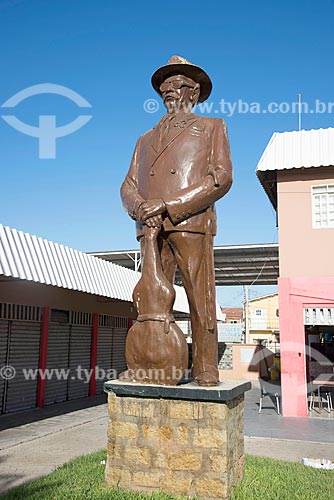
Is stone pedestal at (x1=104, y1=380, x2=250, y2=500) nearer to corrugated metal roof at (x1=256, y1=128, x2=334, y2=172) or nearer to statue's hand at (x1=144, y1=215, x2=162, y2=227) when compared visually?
statue's hand at (x1=144, y1=215, x2=162, y2=227)

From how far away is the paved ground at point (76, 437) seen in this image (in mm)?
6621

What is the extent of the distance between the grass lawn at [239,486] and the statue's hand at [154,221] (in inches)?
89.7

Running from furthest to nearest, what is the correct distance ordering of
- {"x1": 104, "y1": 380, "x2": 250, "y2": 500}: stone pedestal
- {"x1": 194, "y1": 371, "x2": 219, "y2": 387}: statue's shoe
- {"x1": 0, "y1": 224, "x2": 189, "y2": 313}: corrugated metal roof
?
{"x1": 0, "y1": 224, "x2": 189, "y2": 313}: corrugated metal roof → {"x1": 194, "y1": 371, "x2": 219, "y2": 387}: statue's shoe → {"x1": 104, "y1": 380, "x2": 250, "y2": 500}: stone pedestal

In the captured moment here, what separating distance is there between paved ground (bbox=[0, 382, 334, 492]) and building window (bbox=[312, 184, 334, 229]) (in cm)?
443

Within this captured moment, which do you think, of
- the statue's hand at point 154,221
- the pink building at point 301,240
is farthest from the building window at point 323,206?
the statue's hand at point 154,221

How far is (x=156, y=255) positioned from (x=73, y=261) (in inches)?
226

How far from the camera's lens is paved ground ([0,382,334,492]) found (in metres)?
6.62

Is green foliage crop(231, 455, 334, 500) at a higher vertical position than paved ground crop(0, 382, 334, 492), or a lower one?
higher

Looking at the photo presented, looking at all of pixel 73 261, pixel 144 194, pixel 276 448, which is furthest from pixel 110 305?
pixel 144 194

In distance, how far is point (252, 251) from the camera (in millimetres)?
19094

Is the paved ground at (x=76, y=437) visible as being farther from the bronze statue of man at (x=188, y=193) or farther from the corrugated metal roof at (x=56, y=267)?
the bronze statue of man at (x=188, y=193)

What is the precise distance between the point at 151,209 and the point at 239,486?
2.57 metres

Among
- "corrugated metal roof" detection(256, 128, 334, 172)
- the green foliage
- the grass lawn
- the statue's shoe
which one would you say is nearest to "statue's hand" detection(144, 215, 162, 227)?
the statue's shoe

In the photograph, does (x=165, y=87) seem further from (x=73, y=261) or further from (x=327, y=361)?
(x=327, y=361)
